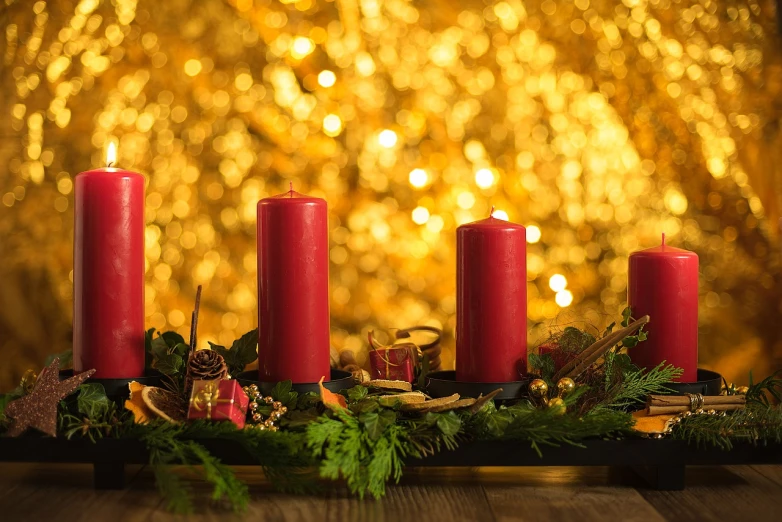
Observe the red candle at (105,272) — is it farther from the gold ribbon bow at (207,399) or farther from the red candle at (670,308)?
the red candle at (670,308)

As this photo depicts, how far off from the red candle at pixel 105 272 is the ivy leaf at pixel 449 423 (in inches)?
11.4

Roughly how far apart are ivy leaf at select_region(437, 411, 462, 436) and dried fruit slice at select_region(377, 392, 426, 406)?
34 millimetres

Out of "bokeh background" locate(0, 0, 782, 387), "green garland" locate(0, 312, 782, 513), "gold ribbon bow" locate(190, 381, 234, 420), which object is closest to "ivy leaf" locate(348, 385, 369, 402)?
"green garland" locate(0, 312, 782, 513)

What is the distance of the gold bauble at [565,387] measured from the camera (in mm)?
721

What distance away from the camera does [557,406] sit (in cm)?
68

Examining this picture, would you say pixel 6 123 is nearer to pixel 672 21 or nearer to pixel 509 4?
pixel 509 4

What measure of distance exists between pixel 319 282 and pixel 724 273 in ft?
2.20

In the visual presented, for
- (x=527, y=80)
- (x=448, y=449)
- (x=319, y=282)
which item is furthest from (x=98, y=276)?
(x=527, y=80)

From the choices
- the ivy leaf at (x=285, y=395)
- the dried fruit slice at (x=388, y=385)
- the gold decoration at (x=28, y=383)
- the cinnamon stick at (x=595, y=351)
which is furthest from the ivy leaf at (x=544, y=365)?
Answer: the gold decoration at (x=28, y=383)

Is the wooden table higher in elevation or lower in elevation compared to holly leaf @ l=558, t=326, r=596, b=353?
lower

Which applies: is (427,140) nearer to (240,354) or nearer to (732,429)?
(240,354)

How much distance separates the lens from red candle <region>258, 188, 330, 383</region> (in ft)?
2.38

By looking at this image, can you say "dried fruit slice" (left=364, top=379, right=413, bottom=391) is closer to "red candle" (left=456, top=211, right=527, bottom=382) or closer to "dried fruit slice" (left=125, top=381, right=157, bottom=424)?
"red candle" (left=456, top=211, right=527, bottom=382)

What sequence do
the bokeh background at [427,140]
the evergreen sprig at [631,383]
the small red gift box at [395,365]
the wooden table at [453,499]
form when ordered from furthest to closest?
the bokeh background at [427,140] < the small red gift box at [395,365] < the evergreen sprig at [631,383] < the wooden table at [453,499]
